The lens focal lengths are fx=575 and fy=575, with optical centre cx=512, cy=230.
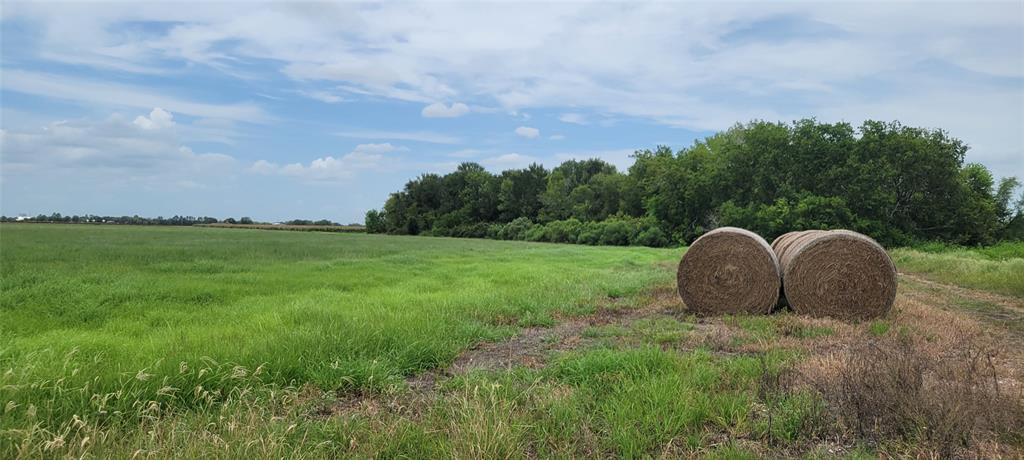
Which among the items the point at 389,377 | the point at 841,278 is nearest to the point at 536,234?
the point at 841,278

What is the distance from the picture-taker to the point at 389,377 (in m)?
5.48

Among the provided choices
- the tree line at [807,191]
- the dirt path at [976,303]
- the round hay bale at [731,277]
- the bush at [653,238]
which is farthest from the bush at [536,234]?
the round hay bale at [731,277]

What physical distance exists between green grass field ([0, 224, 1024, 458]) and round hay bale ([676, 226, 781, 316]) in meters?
0.71

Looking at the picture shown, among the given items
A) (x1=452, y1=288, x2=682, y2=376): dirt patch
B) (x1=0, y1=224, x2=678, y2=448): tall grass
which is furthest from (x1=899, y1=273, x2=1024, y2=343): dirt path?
(x1=0, y1=224, x2=678, y2=448): tall grass

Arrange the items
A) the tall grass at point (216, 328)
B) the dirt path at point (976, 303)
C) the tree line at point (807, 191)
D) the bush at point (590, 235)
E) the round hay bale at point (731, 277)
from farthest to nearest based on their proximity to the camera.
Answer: the bush at point (590, 235), the tree line at point (807, 191), the round hay bale at point (731, 277), the dirt path at point (976, 303), the tall grass at point (216, 328)

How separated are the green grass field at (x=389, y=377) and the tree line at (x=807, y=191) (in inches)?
1464

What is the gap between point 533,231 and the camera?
2753 inches

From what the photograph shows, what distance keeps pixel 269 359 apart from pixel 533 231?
6457 centimetres

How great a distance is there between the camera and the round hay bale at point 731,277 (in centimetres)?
1049

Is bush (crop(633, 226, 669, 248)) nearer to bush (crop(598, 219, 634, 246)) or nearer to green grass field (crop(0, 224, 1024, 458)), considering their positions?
bush (crop(598, 219, 634, 246))

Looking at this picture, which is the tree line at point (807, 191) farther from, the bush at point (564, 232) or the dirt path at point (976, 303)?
the dirt path at point (976, 303)

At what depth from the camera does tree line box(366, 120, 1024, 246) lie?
132 ft

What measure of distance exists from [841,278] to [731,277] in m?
1.78

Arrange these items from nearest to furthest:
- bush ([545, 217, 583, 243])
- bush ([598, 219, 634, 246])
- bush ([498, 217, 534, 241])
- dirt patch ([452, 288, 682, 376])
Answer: dirt patch ([452, 288, 682, 376]) → bush ([598, 219, 634, 246]) → bush ([545, 217, 583, 243]) → bush ([498, 217, 534, 241])
